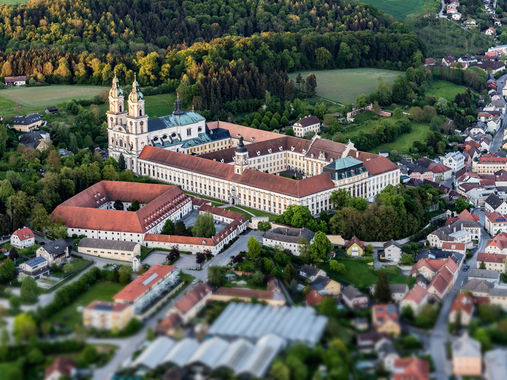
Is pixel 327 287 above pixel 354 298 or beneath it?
beneath

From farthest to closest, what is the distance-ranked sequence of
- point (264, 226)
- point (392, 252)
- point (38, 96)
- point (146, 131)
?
1. point (38, 96)
2. point (146, 131)
3. point (264, 226)
4. point (392, 252)

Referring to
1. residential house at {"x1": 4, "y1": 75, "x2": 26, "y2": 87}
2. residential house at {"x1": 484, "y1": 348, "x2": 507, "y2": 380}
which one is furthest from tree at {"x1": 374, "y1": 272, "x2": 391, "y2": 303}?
residential house at {"x1": 4, "y1": 75, "x2": 26, "y2": 87}

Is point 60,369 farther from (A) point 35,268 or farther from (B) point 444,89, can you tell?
(B) point 444,89

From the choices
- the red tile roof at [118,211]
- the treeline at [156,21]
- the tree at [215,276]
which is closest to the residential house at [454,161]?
the red tile roof at [118,211]

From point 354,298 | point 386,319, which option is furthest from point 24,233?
point 386,319

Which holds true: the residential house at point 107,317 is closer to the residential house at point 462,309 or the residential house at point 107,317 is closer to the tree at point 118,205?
the residential house at point 462,309

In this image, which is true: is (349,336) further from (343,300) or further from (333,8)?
(333,8)

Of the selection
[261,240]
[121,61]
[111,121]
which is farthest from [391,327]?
[121,61]
